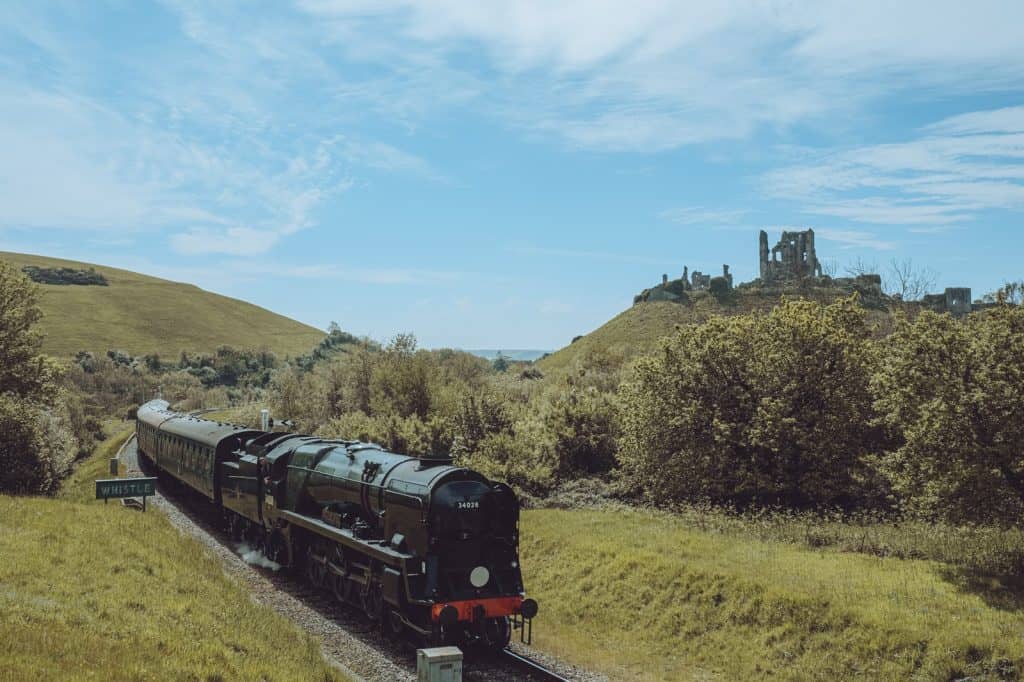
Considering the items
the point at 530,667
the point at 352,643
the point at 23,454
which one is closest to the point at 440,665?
the point at 530,667

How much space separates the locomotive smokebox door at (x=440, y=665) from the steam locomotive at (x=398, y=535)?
3840 mm

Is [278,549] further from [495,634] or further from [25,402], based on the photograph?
[25,402]

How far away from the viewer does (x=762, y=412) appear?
24344 mm

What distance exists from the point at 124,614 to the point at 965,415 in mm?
17761

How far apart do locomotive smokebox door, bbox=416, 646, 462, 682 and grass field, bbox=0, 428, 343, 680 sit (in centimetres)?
286

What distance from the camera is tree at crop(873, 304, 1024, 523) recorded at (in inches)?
648

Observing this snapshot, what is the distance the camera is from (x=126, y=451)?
173ft

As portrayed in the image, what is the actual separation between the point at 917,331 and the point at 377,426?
85.1ft

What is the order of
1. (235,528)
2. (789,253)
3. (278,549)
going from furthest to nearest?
(789,253)
(235,528)
(278,549)

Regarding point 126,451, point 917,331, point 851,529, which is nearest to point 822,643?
point 851,529

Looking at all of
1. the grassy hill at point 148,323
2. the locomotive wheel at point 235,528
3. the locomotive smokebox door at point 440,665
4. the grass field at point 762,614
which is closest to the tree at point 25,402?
the locomotive wheel at point 235,528

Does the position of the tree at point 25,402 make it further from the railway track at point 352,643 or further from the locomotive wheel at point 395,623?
the locomotive wheel at point 395,623

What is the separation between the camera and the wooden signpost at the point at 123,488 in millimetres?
22822

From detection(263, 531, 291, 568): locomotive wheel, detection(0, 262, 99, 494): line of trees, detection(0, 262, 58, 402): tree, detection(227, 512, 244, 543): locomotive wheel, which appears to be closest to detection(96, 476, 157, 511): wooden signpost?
detection(227, 512, 244, 543): locomotive wheel
